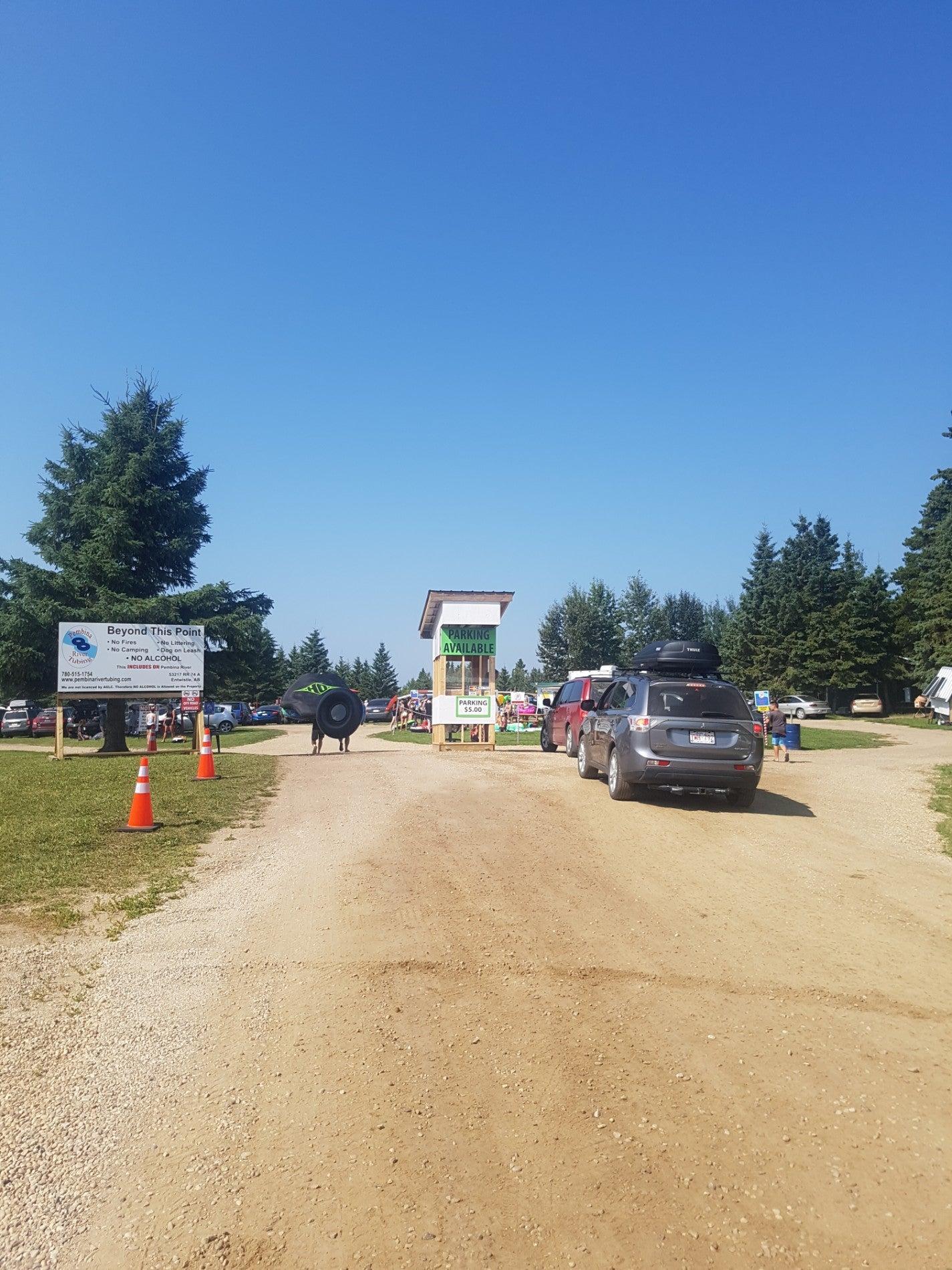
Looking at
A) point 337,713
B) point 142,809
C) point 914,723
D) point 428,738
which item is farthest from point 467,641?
point 914,723

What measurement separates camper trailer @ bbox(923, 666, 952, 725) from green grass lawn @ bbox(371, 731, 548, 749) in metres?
19.0

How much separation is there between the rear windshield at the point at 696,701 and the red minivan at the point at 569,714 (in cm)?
615

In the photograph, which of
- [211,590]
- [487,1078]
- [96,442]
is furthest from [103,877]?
[96,442]

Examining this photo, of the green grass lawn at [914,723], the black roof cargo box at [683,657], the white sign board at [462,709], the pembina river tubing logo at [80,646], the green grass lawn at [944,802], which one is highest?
the pembina river tubing logo at [80,646]

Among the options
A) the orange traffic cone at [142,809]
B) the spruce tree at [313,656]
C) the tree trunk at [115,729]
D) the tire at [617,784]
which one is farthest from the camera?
the spruce tree at [313,656]

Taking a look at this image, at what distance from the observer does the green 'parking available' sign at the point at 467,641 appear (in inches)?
918

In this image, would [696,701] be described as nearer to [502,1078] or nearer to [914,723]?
[502,1078]

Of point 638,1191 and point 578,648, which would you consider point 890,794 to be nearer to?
point 638,1191

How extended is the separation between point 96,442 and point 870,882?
29.7 metres

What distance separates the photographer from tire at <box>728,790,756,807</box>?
11.5 meters

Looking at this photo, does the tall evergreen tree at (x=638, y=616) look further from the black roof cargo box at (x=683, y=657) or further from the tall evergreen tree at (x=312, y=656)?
the black roof cargo box at (x=683, y=657)

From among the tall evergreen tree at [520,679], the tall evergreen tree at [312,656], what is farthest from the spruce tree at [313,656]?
the tall evergreen tree at [520,679]

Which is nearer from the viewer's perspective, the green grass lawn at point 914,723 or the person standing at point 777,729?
the person standing at point 777,729

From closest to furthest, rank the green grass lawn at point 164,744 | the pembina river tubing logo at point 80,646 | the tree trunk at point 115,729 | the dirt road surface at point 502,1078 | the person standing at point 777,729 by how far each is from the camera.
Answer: the dirt road surface at point 502,1078, the person standing at point 777,729, the pembina river tubing logo at point 80,646, the tree trunk at point 115,729, the green grass lawn at point 164,744
